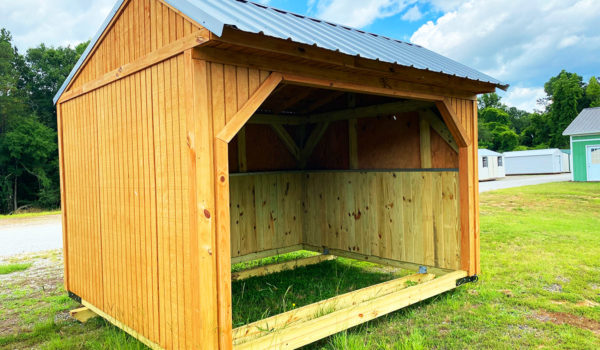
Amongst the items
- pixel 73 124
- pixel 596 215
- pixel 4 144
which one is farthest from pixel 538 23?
pixel 73 124

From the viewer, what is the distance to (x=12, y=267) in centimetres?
649

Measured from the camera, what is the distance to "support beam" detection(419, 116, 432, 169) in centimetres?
540

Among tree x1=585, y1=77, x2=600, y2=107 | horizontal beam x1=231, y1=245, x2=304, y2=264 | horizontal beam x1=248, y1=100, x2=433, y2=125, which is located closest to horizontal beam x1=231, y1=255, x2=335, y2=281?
horizontal beam x1=231, y1=245, x2=304, y2=264

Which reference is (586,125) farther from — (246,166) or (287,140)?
(246,166)

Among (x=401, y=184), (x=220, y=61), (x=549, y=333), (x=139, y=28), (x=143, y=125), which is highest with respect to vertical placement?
(x=139, y=28)

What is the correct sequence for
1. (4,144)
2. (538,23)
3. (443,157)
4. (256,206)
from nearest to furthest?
(443,157) < (256,206) < (4,144) < (538,23)

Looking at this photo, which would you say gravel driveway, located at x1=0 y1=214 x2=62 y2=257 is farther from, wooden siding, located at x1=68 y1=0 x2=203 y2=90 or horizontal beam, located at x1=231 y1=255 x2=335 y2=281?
wooden siding, located at x1=68 y1=0 x2=203 y2=90

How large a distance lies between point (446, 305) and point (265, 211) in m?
3.03

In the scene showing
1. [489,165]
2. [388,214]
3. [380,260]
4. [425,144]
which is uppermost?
[425,144]

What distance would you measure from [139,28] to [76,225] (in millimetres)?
2358

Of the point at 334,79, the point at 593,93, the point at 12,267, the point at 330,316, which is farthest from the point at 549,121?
the point at 12,267

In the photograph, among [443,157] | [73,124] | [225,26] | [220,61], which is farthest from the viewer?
[443,157]

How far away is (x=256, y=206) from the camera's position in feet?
21.4

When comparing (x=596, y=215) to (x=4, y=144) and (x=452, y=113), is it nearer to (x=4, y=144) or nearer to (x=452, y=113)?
(x=452, y=113)
